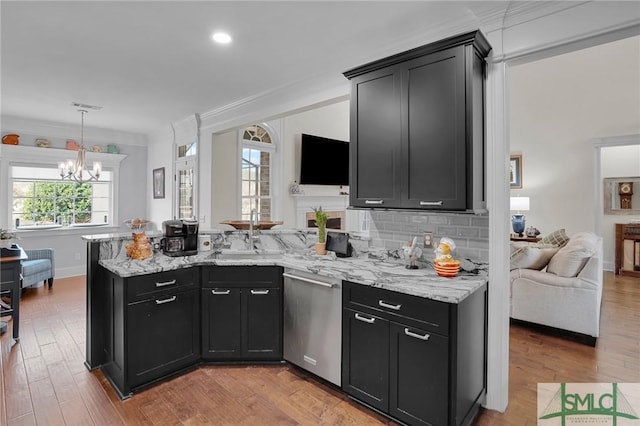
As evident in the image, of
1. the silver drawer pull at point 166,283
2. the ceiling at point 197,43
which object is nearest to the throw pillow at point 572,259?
the ceiling at point 197,43

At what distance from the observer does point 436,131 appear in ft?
7.22

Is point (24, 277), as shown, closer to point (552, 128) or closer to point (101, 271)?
point (101, 271)

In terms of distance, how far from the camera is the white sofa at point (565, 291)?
331 centimetres

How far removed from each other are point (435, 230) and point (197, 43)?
2379mm

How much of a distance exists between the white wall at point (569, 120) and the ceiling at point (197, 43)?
5579 mm

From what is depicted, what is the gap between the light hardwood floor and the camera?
2.21 meters

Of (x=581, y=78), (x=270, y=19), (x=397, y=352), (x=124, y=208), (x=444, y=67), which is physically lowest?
(x=397, y=352)

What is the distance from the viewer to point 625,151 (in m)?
6.61

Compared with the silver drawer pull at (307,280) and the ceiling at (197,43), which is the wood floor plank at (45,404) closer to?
the silver drawer pull at (307,280)

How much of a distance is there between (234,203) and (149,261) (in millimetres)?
2526

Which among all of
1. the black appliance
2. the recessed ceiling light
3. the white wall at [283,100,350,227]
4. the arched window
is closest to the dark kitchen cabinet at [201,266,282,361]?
the black appliance

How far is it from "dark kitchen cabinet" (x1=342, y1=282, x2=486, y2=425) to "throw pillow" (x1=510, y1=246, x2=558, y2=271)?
187 centimetres

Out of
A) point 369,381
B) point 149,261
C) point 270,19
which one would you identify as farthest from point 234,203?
point 369,381

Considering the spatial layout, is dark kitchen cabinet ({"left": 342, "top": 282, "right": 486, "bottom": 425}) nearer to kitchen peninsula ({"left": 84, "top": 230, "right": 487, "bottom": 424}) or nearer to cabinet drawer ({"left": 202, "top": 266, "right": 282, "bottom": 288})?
kitchen peninsula ({"left": 84, "top": 230, "right": 487, "bottom": 424})
